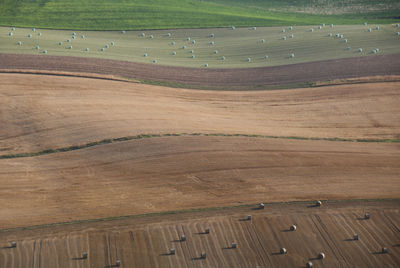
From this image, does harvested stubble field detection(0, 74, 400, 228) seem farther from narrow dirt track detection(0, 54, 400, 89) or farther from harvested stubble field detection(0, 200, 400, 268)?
narrow dirt track detection(0, 54, 400, 89)

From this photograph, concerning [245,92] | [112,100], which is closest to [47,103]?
[112,100]

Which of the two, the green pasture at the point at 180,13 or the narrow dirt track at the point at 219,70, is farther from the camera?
the green pasture at the point at 180,13

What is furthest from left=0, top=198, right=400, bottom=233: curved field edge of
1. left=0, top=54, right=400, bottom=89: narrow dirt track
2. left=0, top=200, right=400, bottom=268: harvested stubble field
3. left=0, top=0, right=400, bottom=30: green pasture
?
left=0, top=0, right=400, bottom=30: green pasture

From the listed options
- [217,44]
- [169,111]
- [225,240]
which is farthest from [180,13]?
[225,240]

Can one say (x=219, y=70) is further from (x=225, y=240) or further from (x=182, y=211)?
(x=225, y=240)

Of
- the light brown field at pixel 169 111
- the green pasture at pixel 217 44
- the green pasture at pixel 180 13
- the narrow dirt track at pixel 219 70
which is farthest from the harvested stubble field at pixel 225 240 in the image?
the green pasture at pixel 180 13

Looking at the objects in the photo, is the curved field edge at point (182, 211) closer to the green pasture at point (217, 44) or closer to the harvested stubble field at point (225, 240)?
the harvested stubble field at point (225, 240)
